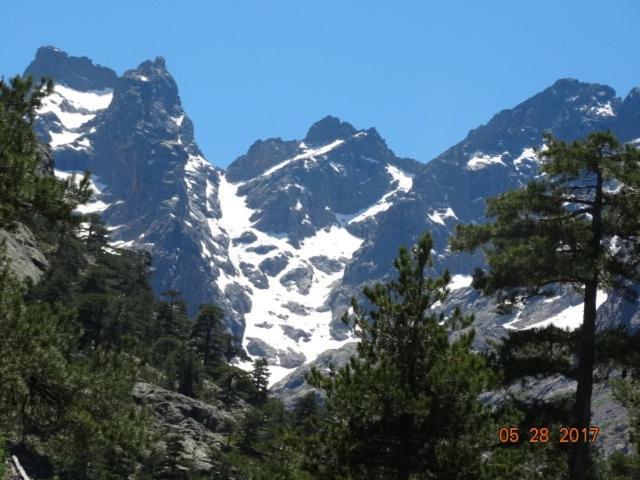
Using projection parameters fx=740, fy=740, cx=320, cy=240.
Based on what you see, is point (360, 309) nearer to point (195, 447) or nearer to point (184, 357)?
point (195, 447)

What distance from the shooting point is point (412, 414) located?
642 inches

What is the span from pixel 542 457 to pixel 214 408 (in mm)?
52106

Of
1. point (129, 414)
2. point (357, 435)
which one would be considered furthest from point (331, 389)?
point (129, 414)

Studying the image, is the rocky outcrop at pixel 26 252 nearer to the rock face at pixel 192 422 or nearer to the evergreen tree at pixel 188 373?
the rock face at pixel 192 422

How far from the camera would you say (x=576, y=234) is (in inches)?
739

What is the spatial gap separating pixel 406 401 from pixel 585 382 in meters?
5.43

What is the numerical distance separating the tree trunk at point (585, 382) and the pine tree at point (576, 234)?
0.02 metres

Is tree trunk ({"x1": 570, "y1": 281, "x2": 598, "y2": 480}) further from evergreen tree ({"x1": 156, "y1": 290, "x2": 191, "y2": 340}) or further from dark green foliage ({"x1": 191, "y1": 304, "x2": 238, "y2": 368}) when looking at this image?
evergreen tree ({"x1": 156, "y1": 290, "x2": 191, "y2": 340})

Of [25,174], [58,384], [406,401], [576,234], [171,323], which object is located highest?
[171,323]

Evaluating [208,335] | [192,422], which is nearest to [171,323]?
[208,335]

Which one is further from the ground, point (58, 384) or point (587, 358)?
point (587, 358)

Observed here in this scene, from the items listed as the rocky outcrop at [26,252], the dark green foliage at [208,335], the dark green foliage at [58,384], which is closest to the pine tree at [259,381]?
the dark green foliage at [208,335]

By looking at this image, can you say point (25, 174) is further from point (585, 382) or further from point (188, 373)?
point (188, 373)

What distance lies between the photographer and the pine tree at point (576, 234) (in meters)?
18.3
